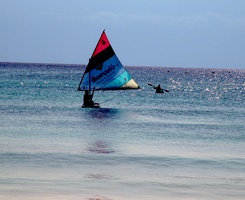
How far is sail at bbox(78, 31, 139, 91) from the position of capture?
52781mm

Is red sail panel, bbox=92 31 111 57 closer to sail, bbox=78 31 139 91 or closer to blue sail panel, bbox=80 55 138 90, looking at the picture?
sail, bbox=78 31 139 91

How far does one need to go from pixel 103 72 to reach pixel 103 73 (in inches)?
4.1

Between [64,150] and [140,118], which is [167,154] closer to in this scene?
[64,150]

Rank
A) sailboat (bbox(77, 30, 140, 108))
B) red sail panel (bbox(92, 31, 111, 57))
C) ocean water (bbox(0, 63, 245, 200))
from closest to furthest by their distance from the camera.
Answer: ocean water (bbox(0, 63, 245, 200))
sailboat (bbox(77, 30, 140, 108))
red sail panel (bbox(92, 31, 111, 57))

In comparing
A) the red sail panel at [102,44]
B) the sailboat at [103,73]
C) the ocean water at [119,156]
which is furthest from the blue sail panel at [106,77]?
the ocean water at [119,156]

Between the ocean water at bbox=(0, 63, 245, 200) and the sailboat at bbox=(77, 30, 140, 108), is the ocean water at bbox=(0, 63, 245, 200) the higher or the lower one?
the lower one

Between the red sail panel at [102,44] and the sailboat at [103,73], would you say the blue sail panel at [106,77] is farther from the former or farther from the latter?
the red sail panel at [102,44]

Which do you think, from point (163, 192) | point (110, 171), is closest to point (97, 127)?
point (110, 171)

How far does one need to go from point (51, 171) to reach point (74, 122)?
67.2 ft

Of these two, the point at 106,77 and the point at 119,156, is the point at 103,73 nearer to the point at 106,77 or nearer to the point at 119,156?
the point at 106,77

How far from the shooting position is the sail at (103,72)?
5278cm

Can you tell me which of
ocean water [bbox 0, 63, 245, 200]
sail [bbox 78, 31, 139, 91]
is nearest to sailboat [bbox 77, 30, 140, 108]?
sail [bbox 78, 31, 139, 91]

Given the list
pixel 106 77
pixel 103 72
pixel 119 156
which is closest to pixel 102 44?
pixel 103 72

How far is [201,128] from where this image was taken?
40.9 m
